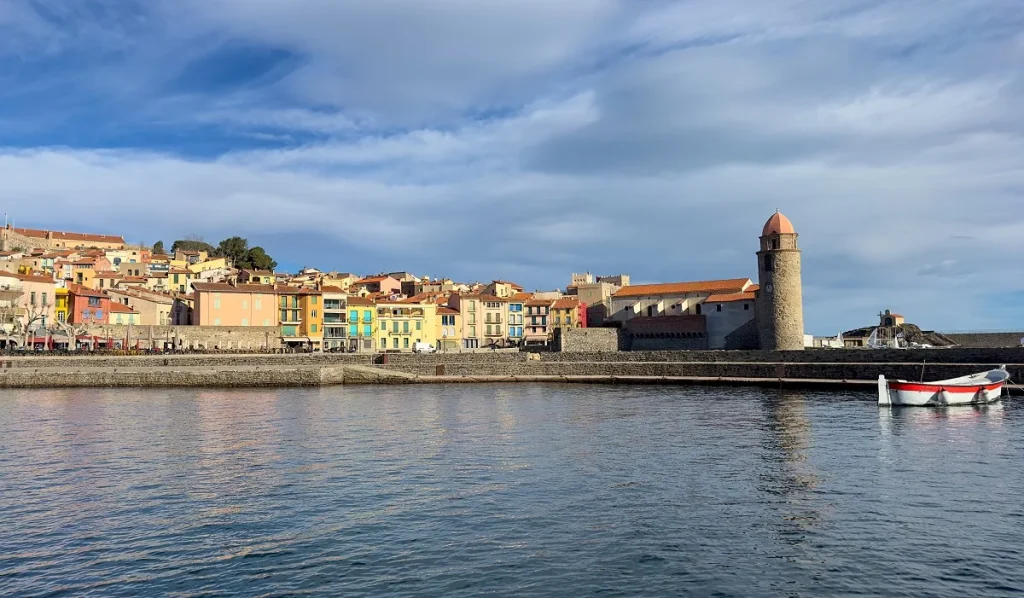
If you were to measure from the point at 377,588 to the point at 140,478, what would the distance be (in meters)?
10.9

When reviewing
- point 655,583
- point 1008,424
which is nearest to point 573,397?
point 1008,424

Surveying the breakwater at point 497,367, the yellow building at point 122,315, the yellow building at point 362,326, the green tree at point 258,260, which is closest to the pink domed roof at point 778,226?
the breakwater at point 497,367

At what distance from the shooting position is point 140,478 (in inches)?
768

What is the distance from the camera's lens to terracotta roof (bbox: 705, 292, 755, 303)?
2753 inches

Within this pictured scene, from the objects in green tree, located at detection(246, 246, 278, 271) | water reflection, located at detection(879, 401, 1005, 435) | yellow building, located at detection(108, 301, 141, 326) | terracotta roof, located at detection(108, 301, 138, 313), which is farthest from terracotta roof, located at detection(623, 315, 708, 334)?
green tree, located at detection(246, 246, 278, 271)

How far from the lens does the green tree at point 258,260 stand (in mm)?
118375

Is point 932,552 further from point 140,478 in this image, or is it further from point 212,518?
point 140,478

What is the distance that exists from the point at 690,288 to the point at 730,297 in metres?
6.97

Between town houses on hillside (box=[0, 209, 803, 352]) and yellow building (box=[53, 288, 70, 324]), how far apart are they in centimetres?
12

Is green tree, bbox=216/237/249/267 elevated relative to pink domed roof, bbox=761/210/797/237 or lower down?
elevated

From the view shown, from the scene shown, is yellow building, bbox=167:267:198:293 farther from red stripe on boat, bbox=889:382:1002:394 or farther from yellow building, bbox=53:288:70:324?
red stripe on boat, bbox=889:382:1002:394

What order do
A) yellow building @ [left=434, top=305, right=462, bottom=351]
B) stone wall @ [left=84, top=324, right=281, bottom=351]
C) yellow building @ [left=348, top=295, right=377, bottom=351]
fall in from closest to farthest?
1. stone wall @ [left=84, top=324, right=281, bottom=351]
2. yellow building @ [left=348, top=295, right=377, bottom=351]
3. yellow building @ [left=434, top=305, right=462, bottom=351]

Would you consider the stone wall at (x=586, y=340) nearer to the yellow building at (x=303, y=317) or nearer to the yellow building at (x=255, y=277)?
the yellow building at (x=303, y=317)

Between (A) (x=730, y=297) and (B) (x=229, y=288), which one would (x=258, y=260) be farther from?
(A) (x=730, y=297)
